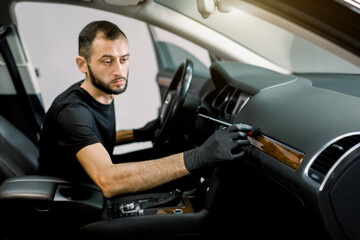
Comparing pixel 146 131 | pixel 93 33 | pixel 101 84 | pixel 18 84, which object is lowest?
pixel 146 131

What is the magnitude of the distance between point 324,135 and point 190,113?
2.41 feet

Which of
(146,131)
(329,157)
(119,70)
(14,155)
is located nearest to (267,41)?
(146,131)

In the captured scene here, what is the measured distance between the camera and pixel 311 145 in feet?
3.17

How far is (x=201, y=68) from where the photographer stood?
289 centimetres

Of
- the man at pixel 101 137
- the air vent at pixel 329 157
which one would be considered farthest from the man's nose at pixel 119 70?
the air vent at pixel 329 157

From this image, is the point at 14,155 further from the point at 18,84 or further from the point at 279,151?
the point at 279,151

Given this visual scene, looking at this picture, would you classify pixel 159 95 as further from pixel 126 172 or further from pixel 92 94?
pixel 126 172

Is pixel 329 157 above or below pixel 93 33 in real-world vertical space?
below

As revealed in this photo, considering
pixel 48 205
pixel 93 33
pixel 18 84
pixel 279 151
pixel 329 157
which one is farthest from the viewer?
pixel 18 84

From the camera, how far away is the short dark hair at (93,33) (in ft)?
4.60

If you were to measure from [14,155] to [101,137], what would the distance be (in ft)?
1.14

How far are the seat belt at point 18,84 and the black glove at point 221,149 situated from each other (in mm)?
1354

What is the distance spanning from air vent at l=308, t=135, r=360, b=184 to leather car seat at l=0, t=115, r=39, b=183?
1061 mm

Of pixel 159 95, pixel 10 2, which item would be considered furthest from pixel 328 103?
pixel 159 95
